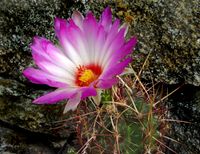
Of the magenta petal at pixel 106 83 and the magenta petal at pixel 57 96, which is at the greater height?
the magenta petal at pixel 57 96

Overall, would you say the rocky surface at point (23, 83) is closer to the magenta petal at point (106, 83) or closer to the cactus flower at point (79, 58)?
the cactus flower at point (79, 58)

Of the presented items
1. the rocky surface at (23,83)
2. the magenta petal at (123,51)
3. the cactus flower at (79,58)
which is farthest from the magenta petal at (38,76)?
the rocky surface at (23,83)

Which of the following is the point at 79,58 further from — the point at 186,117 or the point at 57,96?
the point at 186,117

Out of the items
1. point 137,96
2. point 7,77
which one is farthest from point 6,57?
point 137,96

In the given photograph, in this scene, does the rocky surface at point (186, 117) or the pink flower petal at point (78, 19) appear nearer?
the pink flower petal at point (78, 19)

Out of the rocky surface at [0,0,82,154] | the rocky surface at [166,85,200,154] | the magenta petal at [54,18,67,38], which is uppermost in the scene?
the magenta petal at [54,18,67,38]

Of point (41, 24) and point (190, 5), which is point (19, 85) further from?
point (190, 5)

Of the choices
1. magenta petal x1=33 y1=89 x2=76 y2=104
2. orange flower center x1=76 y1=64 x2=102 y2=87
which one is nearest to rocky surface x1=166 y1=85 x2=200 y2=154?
orange flower center x1=76 y1=64 x2=102 y2=87

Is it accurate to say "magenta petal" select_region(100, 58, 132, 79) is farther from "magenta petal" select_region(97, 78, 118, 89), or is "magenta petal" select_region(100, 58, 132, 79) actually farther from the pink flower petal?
the pink flower petal

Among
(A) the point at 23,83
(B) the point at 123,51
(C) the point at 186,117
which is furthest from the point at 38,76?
(C) the point at 186,117
